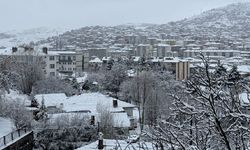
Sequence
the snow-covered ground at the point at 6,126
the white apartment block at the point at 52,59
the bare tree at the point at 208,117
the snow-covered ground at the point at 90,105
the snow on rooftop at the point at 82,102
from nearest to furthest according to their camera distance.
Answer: the bare tree at the point at 208,117, the snow-covered ground at the point at 6,126, the snow-covered ground at the point at 90,105, the snow on rooftop at the point at 82,102, the white apartment block at the point at 52,59

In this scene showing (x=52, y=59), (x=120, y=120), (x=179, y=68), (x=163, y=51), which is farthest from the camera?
(x=163, y=51)

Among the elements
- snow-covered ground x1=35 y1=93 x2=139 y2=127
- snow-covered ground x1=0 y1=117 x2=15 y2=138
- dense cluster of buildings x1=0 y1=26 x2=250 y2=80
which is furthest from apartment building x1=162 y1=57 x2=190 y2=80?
snow-covered ground x1=0 y1=117 x2=15 y2=138

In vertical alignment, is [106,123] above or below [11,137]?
below

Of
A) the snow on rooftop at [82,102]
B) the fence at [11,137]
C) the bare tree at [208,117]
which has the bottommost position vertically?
the snow on rooftop at [82,102]

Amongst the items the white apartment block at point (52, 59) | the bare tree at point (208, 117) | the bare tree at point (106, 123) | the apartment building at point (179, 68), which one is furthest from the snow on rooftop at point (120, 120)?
the apartment building at point (179, 68)

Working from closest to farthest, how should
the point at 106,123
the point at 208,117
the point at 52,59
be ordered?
the point at 208,117 → the point at 106,123 → the point at 52,59

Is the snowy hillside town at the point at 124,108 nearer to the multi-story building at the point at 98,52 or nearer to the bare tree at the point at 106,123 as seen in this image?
the bare tree at the point at 106,123

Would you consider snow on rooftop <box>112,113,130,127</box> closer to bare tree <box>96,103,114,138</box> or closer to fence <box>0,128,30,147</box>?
bare tree <box>96,103,114,138</box>

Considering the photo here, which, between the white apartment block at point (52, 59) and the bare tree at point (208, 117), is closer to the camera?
the bare tree at point (208, 117)

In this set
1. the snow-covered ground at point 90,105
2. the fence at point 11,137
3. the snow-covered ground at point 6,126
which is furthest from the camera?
the snow-covered ground at point 90,105

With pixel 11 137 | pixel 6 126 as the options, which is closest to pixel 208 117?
pixel 11 137

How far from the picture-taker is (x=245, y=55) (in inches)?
3602

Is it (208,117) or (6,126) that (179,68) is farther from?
(208,117)

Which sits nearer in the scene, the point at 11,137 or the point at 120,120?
the point at 11,137
